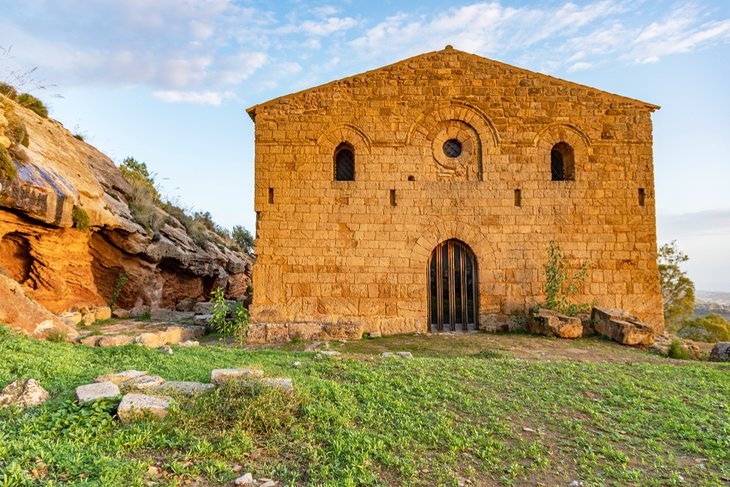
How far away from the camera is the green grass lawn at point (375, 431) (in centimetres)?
331

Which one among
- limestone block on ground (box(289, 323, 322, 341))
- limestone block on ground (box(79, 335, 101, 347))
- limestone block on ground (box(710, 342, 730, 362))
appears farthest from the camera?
limestone block on ground (box(289, 323, 322, 341))

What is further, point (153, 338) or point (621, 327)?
point (621, 327)

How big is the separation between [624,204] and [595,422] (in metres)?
9.49

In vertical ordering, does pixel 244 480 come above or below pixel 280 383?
below

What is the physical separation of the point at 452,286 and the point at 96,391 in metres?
9.64

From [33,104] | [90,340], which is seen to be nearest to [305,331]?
[90,340]

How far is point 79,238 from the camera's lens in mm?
11391

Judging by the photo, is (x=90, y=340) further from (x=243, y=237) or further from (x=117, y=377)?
(x=243, y=237)

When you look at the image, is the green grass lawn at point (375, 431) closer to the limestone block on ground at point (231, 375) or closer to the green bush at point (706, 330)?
the limestone block on ground at point (231, 375)

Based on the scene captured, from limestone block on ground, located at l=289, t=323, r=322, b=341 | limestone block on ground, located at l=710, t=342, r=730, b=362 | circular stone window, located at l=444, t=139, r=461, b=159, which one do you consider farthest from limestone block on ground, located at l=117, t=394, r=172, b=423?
limestone block on ground, located at l=710, t=342, r=730, b=362

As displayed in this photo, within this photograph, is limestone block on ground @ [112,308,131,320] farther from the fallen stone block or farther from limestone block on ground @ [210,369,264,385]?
limestone block on ground @ [210,369,264,385]

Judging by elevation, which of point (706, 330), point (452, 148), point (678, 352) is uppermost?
point (452, 148)

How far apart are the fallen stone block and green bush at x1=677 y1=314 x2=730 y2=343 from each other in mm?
21549

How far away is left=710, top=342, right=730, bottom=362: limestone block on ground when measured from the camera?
9.20m
